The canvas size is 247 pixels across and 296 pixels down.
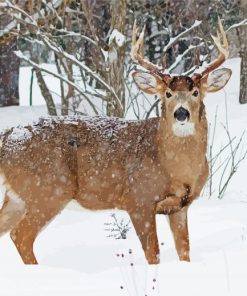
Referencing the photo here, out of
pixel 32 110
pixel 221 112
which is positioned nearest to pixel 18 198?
pixel 221 112

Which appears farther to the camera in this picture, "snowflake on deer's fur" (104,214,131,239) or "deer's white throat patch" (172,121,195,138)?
"snowflake on deer's fur" (104,214,131,239)

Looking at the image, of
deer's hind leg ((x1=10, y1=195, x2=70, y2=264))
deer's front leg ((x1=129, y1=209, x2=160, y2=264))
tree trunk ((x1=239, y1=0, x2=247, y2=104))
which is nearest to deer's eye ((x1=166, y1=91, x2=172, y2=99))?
deer's front leg ((x1=129, y1=209, x2=160, y2=264))

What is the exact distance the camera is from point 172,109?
268 inches

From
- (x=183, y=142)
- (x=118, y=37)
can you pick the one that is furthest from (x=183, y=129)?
(x=118, y=37)

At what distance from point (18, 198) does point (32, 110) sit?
13.5 metres

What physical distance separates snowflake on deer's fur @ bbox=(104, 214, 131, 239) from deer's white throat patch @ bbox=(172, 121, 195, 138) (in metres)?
1.74

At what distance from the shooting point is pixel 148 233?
270 inches

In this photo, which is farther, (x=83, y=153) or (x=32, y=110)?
(x=32, y=110)

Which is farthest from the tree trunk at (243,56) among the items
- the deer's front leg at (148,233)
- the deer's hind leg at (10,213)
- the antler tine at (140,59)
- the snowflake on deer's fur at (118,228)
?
the deer's front leg at (148,233)

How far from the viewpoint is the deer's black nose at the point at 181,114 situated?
655 centimetres

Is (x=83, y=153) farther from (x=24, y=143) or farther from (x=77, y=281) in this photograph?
(x=77, y=281)

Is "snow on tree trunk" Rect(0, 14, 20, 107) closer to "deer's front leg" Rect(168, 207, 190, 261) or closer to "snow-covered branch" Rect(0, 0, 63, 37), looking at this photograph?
"snow-covered branch" Rect(0, 0, 63, 37)

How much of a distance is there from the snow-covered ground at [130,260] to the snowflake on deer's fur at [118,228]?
0.28 feet

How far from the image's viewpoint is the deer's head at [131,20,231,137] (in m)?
6.72
